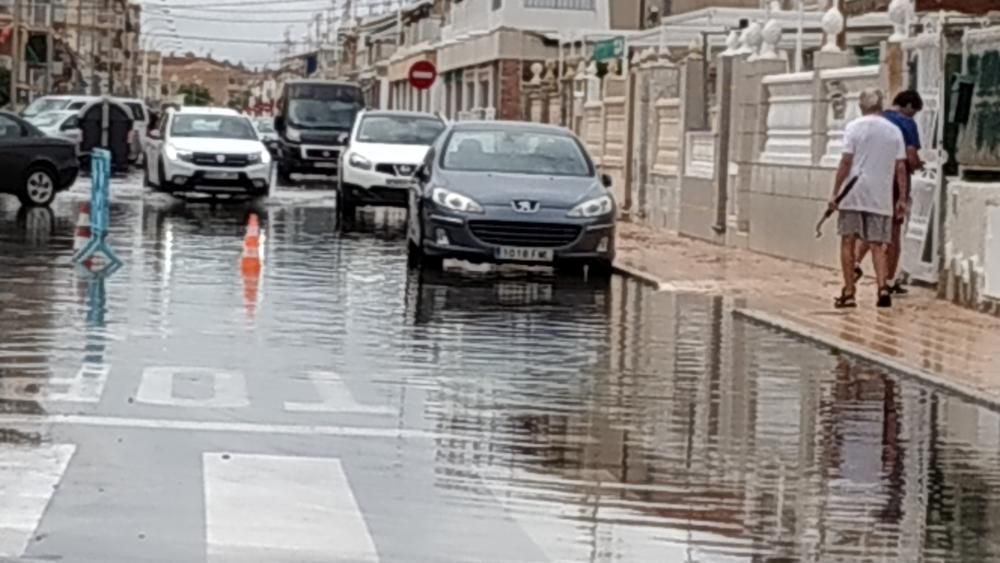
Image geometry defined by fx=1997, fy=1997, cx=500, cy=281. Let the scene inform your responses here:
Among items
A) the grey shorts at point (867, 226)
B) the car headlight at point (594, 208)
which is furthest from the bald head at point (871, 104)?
the car headlight at point (594, 208)

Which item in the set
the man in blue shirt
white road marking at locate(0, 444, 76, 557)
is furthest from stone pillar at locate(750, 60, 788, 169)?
white road marking at locate(0, 444, 76, 557)

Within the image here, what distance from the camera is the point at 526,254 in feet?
64.8

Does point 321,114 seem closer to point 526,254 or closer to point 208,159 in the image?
point 208,159

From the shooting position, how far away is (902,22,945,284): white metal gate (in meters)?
18.4

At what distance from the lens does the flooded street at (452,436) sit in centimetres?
774

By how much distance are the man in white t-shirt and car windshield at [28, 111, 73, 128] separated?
31.7 m

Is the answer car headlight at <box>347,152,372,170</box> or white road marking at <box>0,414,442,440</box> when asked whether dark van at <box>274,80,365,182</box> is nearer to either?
car headlight at <box>347,152,372,170</box>

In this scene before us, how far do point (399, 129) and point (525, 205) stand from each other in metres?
12.3

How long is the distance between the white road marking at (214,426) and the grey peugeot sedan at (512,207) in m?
9.59

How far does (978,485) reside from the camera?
9.37m

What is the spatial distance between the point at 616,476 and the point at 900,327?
7.28m

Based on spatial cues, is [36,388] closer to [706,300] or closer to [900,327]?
[900,327]

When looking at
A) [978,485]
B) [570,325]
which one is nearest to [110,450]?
→ [978,485]

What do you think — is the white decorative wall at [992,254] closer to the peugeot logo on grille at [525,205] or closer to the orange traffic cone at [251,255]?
the peugeot logo on grille at [525,205]
